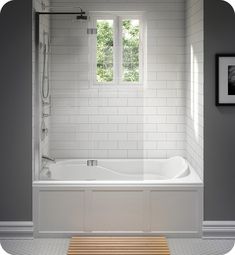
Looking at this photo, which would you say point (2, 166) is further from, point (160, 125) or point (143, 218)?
point (160, 125)

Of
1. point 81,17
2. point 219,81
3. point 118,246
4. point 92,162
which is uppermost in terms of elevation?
point 81,17

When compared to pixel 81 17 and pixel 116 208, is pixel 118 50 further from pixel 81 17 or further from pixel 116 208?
pixel 116 208

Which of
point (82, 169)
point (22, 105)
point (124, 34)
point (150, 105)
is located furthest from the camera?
point (150, 105)

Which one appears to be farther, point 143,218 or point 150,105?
point 150,105

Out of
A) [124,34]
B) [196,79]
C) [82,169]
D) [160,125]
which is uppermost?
[124,34]

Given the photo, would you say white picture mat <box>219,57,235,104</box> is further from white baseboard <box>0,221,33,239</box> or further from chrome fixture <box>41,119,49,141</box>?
white baseboard <box>0,221,33,239</box>

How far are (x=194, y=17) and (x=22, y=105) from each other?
6.99ft

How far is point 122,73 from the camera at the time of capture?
6727mm

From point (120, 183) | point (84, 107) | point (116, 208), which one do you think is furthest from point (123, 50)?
point (116, 208)

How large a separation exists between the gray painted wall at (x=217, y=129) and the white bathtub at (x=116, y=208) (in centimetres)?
16

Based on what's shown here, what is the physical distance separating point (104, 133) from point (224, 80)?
4.61 feet

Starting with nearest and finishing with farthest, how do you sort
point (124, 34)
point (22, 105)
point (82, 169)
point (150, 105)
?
1. point (22, 105)
2. point (82, 169)
3. point (124, 34)
4. point (150, 105)

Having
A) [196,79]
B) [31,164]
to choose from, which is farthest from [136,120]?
[31,164]

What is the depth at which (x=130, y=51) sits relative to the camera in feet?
21.7
